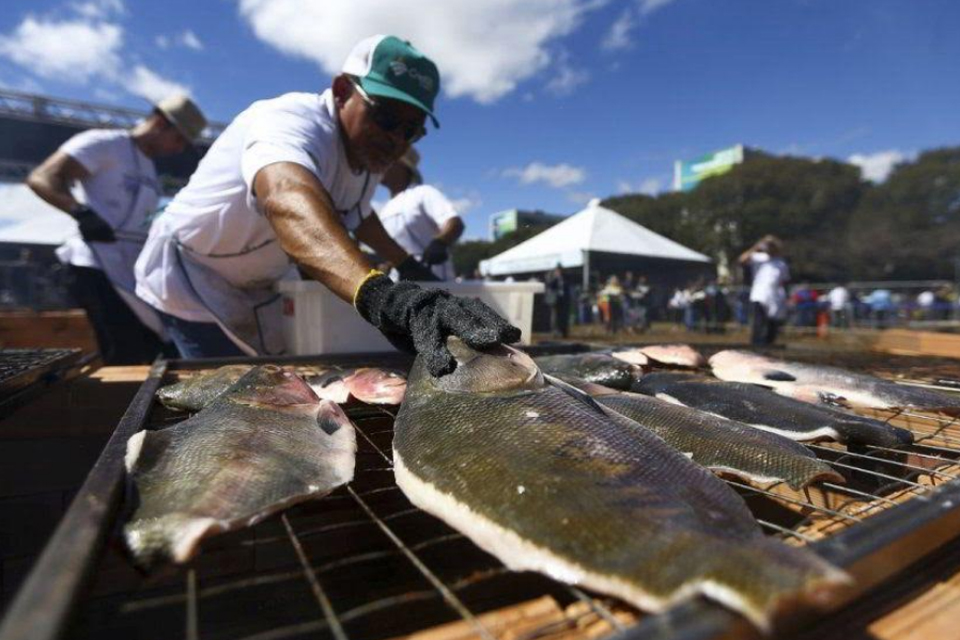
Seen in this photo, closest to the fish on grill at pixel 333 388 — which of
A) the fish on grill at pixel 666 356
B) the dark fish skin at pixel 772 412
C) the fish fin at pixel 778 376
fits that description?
the dark fish skin at pixel 772 412

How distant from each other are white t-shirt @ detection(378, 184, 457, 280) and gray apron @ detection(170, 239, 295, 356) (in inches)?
72.4

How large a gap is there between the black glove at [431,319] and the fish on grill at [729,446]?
489 millimetres

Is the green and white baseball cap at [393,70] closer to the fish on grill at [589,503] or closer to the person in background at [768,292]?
the fish on grill at [589,503]

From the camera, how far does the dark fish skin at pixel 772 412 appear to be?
1.69 metres

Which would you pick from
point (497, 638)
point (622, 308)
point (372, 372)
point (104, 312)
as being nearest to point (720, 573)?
point (497, 638)

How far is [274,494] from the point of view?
1.07m

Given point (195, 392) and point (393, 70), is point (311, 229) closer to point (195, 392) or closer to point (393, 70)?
point (195, 392)

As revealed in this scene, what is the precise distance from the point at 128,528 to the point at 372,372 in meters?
1.18

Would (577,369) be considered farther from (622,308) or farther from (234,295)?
(622,308)

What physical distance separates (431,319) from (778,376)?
1850 millimetres

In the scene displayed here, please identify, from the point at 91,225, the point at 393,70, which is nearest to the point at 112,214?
the point at 91,225

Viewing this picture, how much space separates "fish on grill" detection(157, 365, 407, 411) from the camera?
192 centimetres

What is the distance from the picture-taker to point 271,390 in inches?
67.7

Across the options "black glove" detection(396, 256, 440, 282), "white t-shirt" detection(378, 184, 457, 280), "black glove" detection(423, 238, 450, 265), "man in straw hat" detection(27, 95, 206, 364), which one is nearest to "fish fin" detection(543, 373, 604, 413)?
"black glove" detection(396, 256, 440, 282)
